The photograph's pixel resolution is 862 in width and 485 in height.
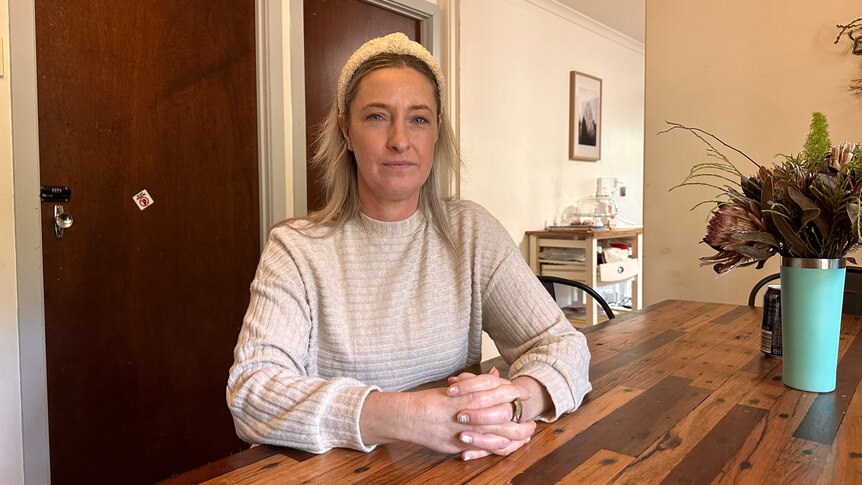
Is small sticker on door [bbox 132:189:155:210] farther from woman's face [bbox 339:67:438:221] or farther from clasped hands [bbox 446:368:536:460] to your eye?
clasped hands [bbox 446:368:536:460]

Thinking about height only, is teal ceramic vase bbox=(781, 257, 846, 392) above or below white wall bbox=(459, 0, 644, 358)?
below

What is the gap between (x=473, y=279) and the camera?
4.12 ft

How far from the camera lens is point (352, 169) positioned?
1307 mm

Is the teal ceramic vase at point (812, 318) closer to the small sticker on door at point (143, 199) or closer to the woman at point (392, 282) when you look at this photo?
the woman at point (392, 282)

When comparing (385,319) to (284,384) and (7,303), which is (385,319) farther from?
(7,303)

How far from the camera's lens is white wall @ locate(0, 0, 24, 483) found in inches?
67.1

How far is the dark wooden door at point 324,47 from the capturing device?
8.47 feet

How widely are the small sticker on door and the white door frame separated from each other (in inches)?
13.1

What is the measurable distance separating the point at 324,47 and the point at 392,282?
1.77 metres

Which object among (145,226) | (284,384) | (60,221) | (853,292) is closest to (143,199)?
(145,226)

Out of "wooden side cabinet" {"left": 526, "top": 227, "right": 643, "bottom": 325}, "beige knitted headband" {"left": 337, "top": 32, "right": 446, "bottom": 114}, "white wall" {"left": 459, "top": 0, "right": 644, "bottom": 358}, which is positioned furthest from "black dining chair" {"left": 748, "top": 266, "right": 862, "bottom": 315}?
"wooden side cabinet" {"left": 526, "top": 227, "right": 643, "bottom": 325}

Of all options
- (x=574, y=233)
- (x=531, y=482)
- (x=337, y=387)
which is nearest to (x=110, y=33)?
(x=337, y=387)

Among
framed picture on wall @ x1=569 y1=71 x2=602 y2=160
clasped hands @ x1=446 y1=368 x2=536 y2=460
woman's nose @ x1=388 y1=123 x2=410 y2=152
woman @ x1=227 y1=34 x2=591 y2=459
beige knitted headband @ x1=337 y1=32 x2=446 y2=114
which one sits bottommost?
clasped hands @ x1=446 y1=368 x2=536 y2=460

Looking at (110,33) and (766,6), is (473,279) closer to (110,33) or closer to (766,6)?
(110,33)
